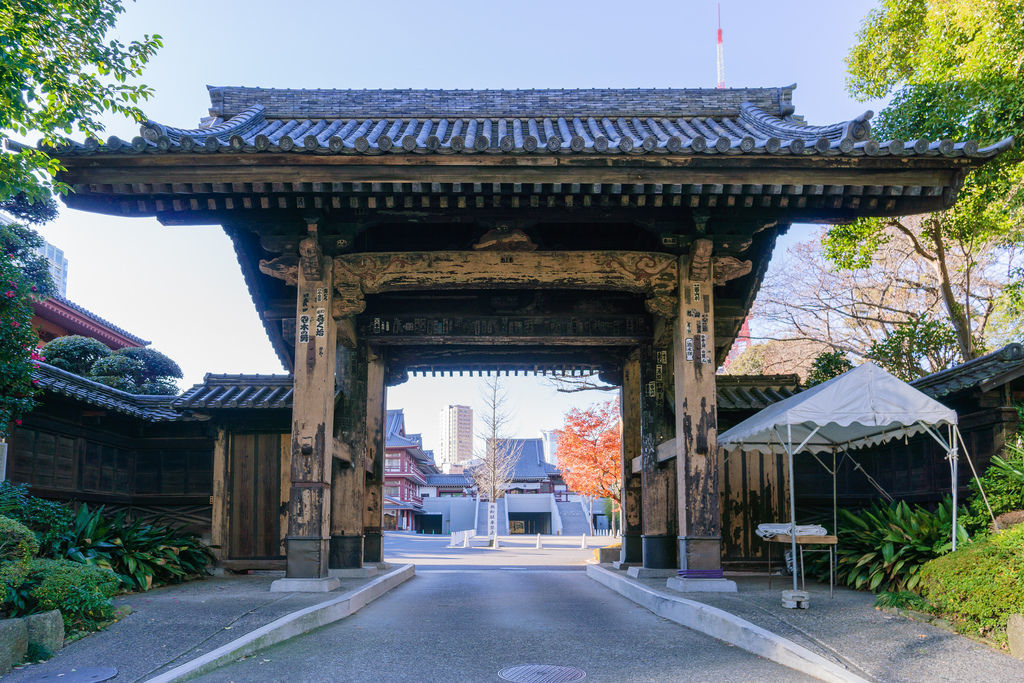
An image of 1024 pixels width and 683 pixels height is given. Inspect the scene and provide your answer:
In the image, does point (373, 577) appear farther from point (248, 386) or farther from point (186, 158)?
point (186, 158)

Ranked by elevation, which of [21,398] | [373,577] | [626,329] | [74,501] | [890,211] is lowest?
[373,577]

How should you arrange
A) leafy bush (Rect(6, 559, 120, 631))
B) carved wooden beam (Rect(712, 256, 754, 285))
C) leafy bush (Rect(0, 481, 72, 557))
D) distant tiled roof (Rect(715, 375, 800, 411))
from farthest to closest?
1. distant tiled roof (Rect(715, 375, 800, 411))
2. carved wooden beam (Rect(712, 256, 754, 285))
3. leafy bush (Rect(0, 481, 72, 557))
4. leafy bush (Rect(6, 559, 120, 631))

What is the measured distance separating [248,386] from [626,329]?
6854 mm

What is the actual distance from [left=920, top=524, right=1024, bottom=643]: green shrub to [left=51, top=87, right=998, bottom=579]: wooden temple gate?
2576mm

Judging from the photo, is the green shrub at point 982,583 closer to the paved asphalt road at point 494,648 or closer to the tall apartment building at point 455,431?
the paved asphalt road at point 494,648

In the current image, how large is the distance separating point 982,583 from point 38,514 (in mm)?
10544

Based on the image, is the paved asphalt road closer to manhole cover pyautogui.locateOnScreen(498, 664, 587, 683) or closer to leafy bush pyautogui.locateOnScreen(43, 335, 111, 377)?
manhole cover pyautogui.locateOnScreen(498, 664, 587, 683)

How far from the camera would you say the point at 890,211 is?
30.3 ft

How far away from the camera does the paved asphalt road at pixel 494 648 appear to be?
554cm

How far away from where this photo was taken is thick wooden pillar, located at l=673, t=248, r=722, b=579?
923cm

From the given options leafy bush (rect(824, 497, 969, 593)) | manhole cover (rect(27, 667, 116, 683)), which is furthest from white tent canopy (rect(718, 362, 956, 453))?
manhole cover (rect(27, 667, 116, 683))

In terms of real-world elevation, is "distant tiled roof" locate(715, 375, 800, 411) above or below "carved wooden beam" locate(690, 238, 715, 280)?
below

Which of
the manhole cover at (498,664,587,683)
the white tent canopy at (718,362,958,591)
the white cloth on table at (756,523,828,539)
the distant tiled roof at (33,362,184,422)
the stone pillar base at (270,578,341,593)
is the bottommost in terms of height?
the manhole cover at (498,664,587,683)

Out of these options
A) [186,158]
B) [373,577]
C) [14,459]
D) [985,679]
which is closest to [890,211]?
[985,679]
